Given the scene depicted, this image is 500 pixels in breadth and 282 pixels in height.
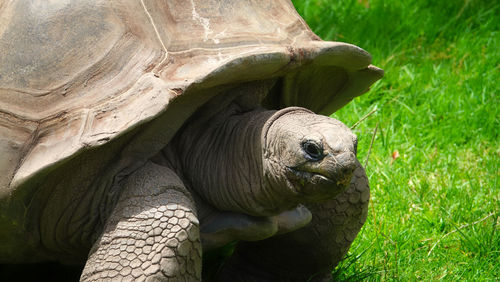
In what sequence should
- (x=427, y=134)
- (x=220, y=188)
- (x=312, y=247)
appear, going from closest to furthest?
(x=220, y=188), (x=312, y=247), (x=427, y=134)

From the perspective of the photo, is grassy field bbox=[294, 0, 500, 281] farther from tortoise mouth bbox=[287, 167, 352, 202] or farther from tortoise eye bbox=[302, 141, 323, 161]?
tortoise eye bbox=[302, 141, 323, 161]

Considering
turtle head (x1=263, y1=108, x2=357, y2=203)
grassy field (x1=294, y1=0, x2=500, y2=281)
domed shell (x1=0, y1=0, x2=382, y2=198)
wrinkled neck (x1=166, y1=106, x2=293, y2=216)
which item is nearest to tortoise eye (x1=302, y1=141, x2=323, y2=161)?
turtle head (x1=263, y1=108, x2=357, y2=203)

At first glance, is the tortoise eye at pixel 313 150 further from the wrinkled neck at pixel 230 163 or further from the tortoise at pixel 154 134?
the wrinkled neck at pixel 230 163

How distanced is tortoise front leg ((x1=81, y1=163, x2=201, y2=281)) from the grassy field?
114 centimetres

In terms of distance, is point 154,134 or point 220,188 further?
point 220,188

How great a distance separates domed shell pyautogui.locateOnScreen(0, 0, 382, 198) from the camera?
104 inches

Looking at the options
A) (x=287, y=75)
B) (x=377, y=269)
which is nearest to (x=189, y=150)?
(x=287, y=75)

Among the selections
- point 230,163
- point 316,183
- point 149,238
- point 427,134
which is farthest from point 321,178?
point 427,134

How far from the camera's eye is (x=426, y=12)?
6254mm

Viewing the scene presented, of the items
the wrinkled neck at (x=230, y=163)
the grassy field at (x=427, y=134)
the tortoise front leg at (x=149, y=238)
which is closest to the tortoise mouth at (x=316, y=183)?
the wrinkled neck at (x=230, y=163)

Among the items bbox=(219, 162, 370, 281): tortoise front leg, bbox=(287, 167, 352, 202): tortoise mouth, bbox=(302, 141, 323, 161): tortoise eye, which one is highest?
bbox=(302, 141, 323, 161): tortoise eye

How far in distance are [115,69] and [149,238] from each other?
2.10 feet

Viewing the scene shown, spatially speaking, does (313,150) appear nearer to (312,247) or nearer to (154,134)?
(154,134)

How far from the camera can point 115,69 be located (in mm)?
2779
